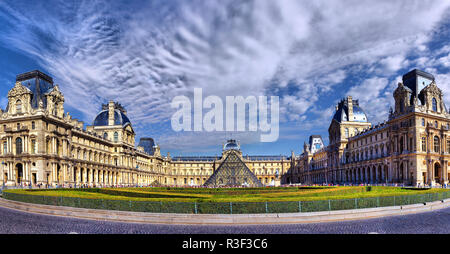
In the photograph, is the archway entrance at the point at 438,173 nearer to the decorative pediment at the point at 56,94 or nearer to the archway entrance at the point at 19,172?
the decorative pediment at the point at 56,94

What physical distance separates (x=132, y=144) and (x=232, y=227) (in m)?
79.2

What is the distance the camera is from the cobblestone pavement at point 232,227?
14.1 meters

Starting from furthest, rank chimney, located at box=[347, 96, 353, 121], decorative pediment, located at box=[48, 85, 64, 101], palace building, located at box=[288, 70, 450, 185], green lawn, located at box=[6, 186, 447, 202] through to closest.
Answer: chimney, located at box=[347, 96, 353, 121] < palace building, located at box=[288, 70, 450, 185] < decorative pediment, located at box=[48, 85, 64, 101] < green lawn, located at box=[6, 186, 447, 202]

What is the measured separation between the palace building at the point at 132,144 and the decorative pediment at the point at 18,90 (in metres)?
0.16

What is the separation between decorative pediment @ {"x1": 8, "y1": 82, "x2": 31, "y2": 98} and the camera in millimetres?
51812

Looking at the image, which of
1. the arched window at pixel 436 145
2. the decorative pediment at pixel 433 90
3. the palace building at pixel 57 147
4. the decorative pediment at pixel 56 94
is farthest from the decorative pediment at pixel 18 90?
the arched window at pixel 436 145

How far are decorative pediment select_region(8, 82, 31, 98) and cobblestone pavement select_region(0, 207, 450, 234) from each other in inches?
1641

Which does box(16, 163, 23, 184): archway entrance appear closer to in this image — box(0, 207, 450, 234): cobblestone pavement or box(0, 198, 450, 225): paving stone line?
box(0, 198, 450, 225): paving stone line

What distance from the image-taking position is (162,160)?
125 metres

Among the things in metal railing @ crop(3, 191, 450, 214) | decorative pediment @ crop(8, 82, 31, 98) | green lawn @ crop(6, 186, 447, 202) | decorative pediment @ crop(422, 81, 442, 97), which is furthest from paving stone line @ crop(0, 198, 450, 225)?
decorative pediment @ crop(422, 81, 442, 97)

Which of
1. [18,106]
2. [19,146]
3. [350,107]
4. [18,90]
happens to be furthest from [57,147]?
[350,107]

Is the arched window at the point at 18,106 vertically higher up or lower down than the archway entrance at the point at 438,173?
higher up
